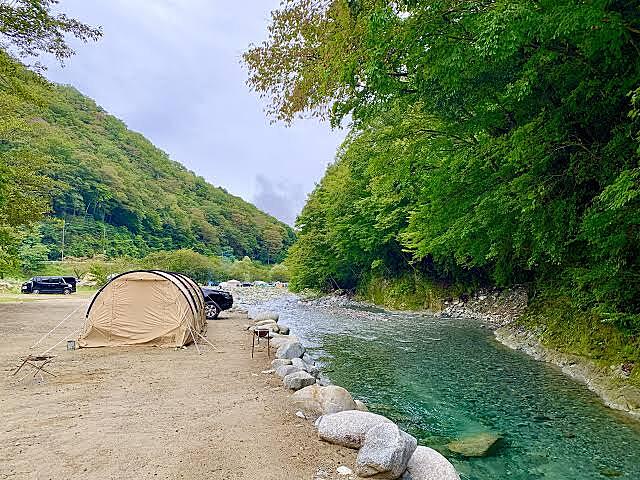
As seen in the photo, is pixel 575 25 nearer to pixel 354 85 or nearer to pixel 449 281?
pixel 354 85

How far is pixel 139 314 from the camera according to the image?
40.3 feet

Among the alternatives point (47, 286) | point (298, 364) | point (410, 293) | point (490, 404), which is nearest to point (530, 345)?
point (490, 404)

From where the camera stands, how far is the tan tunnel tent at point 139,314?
12.2 metres

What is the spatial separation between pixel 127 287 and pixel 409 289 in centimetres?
1972

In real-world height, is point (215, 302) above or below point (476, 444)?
above

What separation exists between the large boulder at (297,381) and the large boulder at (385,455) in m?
3.07

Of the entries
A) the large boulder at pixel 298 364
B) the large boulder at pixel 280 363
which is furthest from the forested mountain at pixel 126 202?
the large boulder at pixel 298 364

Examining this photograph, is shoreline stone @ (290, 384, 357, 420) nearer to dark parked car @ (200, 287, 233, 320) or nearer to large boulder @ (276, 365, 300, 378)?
large boulder @ (276, 365, 300, 378)

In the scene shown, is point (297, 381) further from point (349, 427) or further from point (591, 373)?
point (591, 373)

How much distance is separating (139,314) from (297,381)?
20.9ft

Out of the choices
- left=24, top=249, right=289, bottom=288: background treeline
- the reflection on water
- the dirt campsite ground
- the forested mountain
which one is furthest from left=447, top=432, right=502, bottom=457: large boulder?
left=24, top=249, right=289, bottom=288: background treeline

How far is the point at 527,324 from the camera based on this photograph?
14.8m

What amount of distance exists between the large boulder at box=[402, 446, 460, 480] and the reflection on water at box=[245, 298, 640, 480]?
914 millimetres

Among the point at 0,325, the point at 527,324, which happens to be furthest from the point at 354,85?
the point at 0,325
